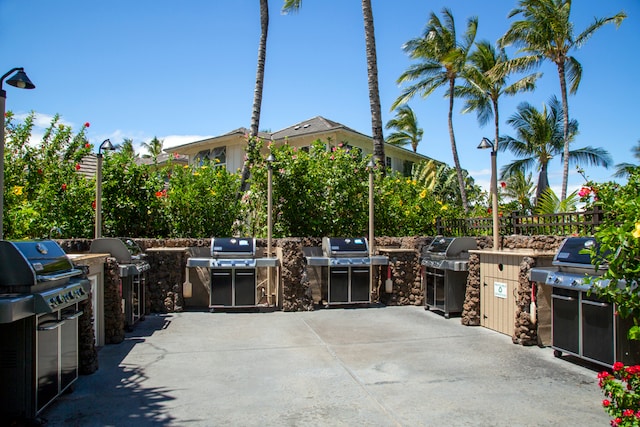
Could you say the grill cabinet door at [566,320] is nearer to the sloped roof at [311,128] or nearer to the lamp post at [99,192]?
the lamp post at [99,192]

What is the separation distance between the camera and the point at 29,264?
12.7ft

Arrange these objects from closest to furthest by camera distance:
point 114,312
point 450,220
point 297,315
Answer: point 114,312, point 297,315, point 450,220

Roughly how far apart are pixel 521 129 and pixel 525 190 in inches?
179

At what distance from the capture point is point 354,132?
2219 cm

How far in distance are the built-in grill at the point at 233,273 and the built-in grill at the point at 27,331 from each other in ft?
16.5

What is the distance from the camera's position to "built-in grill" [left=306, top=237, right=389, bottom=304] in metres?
9.82

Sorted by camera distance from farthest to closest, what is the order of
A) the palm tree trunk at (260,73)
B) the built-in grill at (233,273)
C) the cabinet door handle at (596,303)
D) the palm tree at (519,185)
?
the palm tree at (519,185)
the palm tree trunk at (260,73)
the built-in grill at (233,273)
the cabinet door handle at (596,303)

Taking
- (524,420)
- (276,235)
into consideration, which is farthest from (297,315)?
(524,420)

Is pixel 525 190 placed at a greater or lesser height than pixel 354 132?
lesser

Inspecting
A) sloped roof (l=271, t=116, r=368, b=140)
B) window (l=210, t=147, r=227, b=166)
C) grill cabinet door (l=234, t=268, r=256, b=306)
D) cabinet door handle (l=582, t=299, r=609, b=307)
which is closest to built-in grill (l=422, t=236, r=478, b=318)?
cabinet door handle (l=582, t=299, r=609, b=307)

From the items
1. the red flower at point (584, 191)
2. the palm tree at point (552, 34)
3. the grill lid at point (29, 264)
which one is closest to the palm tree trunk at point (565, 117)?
the palm tree at point (552, 34)

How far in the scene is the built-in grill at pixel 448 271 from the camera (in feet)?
28.1

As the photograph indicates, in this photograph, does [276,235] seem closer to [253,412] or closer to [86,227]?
[86,227]

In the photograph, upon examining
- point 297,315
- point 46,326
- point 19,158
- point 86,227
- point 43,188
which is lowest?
point 297,315
